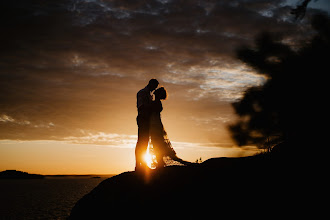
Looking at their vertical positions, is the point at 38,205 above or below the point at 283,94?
below

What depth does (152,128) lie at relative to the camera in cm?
733

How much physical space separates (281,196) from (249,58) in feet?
32.5

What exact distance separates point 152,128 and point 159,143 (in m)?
0.46

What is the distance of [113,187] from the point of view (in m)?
7.73

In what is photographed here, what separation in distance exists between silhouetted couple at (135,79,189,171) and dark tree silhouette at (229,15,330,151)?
4323 millimetres

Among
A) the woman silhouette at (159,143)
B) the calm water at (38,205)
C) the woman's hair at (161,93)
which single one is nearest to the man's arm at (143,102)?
the woman silhouette at (159,143)

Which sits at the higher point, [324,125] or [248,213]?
[324,125]

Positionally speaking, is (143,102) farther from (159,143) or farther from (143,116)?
(159,143)

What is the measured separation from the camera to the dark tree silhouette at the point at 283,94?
33.1ft

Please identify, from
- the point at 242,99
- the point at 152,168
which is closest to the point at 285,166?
the point at 152,168

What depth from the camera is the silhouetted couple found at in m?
7.02

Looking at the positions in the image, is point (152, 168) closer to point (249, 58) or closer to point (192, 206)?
point (192, 206)

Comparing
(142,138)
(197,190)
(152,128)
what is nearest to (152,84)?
(152,128)

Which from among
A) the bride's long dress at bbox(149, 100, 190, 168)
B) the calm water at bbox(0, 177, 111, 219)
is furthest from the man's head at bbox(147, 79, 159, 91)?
the calm water at bbox(0, 177, 111, 219)
